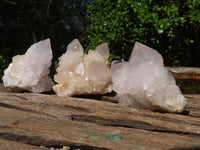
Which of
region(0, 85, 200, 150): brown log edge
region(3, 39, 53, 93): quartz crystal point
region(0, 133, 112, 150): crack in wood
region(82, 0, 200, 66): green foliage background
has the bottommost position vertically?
region(0, 133, 112, 150): crack in wood

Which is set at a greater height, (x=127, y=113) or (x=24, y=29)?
(x=24, y=29)

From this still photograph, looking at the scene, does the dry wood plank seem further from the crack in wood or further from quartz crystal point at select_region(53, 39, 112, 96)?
quartz crystal point at select_region(53, 39, 112, 96)

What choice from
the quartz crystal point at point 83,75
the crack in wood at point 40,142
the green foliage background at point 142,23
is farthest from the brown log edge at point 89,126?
the green foliage background at point 142,23

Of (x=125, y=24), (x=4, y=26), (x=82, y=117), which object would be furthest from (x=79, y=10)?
(x=82, y=117)

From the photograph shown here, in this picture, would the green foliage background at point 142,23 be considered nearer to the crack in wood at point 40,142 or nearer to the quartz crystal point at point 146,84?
the quartz crystal point at point 146,84

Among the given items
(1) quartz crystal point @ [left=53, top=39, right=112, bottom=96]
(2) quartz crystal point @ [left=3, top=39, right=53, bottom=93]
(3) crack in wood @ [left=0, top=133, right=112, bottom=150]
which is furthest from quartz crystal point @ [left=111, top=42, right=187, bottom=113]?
(2) quartz crystal point @ [left=3, top=39, right=53, bottom=93]

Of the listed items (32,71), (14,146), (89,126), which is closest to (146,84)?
(89,126)

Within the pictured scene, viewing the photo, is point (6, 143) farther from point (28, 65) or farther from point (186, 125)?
point (186, 125)
